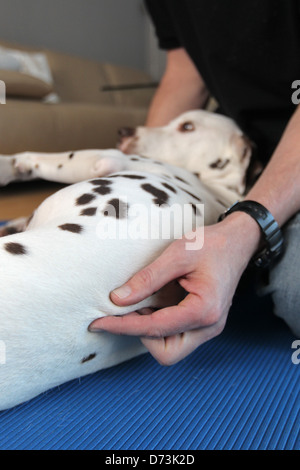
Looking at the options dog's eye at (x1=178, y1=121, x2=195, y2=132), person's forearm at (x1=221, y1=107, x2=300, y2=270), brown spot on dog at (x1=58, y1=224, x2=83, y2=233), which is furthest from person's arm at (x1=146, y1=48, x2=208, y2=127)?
brown spot on dog at (x1=58, y1=224, x2=83, y2=233)

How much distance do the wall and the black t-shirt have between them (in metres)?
4.00

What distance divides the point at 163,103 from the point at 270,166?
1.19 metres

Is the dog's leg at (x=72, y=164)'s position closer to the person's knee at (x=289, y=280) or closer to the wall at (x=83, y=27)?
the person's knee at (x=289, y=280)

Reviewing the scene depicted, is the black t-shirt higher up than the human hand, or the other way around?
the black t-shirt

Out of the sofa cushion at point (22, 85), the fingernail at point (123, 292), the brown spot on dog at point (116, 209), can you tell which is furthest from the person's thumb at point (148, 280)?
the sofa cushion at point (22, 85)

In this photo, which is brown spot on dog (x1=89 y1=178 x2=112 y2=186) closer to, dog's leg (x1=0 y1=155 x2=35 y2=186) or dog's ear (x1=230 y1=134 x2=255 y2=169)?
dog's leg (x1=0 y1=155 x2=35 y2=186)

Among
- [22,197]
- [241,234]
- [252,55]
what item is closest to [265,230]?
[241,234]

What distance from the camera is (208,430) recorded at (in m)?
0.85

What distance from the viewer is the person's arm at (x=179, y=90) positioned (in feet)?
7.00

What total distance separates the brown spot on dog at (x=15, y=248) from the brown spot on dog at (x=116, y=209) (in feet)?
0.65

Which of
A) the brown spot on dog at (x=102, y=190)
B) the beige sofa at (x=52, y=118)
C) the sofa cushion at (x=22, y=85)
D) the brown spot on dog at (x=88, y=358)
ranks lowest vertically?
the beige sofa at (x=52, y=118)

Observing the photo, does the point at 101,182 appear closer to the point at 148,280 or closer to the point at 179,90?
the point at 148,280

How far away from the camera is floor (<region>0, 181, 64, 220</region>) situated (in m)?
2.38

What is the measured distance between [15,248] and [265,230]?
0.55 meters
